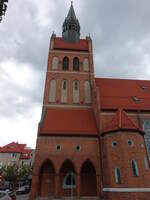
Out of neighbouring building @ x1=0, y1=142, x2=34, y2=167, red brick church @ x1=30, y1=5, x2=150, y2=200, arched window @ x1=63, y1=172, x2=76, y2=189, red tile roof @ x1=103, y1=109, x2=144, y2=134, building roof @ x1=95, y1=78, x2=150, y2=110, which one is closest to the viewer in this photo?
red brick church @ x1=30, y1=5, x2=150, y2=200

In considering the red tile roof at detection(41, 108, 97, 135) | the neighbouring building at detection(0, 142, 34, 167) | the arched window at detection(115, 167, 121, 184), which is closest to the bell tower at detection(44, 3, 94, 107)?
the red tile roof at detection(41, 108, 97, 135)

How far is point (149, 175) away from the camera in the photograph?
555 inches

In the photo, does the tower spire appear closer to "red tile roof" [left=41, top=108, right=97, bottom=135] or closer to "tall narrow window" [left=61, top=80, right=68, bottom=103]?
"tall narrow window" [left=61, top=80, right=68, bottom=103]

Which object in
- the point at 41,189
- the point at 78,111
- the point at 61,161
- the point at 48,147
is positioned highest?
the point at 78,111

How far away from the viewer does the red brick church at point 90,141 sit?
1388 cm

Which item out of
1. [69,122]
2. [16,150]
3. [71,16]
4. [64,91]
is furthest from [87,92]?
[16,150]

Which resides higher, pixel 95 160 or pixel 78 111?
pixel 78 111

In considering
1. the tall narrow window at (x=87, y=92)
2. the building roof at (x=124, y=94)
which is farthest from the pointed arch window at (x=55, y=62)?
the building roof at (x=124, y=94)

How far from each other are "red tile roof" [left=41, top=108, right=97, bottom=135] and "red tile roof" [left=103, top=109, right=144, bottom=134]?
6.25 feet

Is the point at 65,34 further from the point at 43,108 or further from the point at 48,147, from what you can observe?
the point at 48,147

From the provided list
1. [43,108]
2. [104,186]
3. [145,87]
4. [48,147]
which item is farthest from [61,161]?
[145,87]

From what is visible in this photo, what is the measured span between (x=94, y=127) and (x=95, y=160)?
371 cm

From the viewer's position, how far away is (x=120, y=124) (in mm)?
15430

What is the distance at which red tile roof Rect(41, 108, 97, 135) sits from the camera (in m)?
17.1
